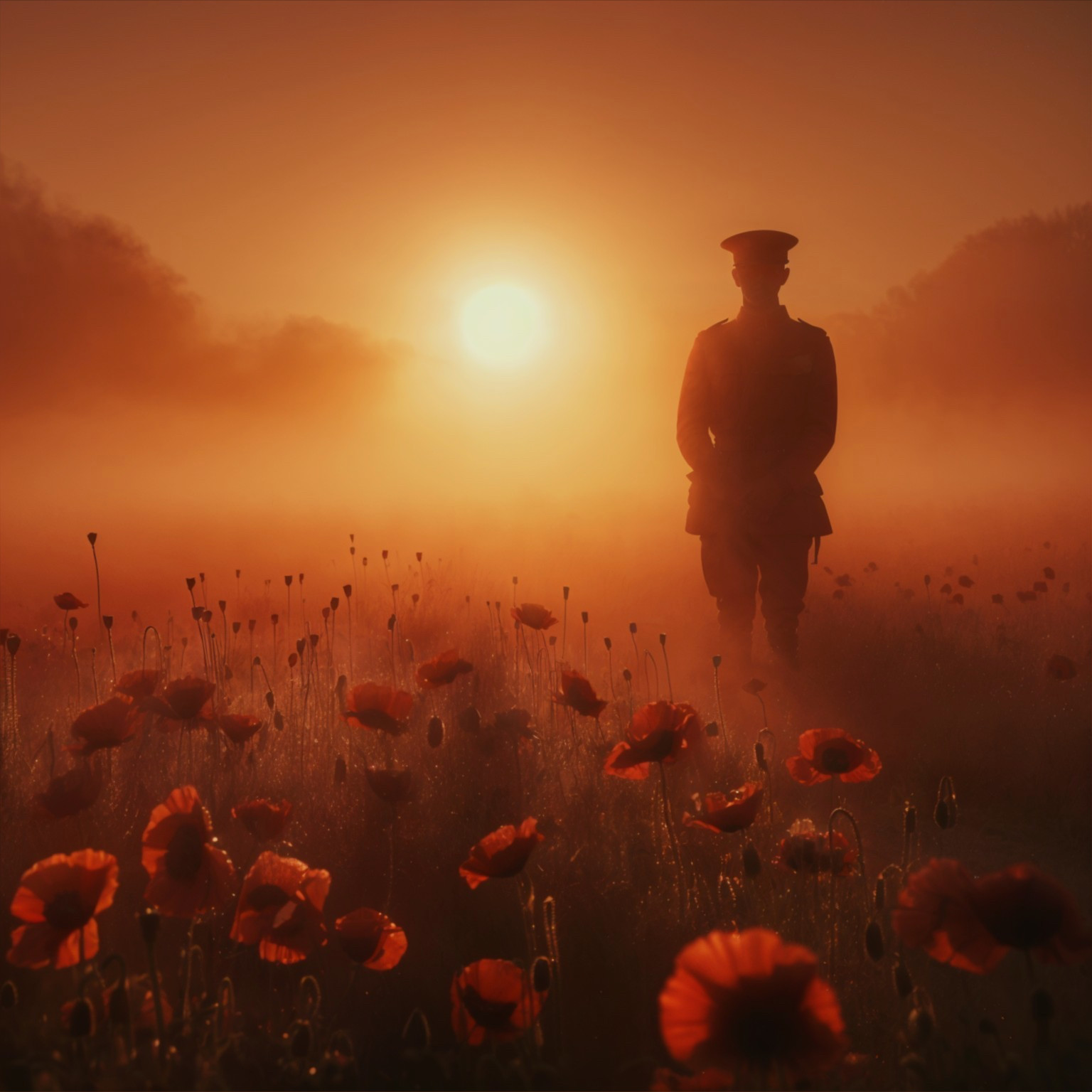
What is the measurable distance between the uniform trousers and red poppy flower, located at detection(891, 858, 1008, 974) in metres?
3.63

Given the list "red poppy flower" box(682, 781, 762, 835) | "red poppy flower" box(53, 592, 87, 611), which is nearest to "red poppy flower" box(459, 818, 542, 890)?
"red poppy flower" box(682, 781, 762, 835)

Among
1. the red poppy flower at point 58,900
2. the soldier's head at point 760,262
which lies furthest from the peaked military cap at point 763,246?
the red poppy flower at point 58,900

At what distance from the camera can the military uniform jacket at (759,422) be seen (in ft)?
16.1

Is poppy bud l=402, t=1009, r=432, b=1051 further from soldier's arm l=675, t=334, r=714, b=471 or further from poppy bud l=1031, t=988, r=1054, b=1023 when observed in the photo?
soldier's arm l=675, t=334, r=714, b=471

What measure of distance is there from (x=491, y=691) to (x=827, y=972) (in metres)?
2.27

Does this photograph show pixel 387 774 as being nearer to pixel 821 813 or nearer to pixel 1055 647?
pixel 821 813

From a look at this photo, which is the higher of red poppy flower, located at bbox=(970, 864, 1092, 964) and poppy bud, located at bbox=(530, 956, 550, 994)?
red poppy flower, located at bbox=(970, 864, 1092, 964)

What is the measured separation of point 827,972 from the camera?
2139 mm

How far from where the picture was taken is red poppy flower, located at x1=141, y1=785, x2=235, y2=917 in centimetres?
175

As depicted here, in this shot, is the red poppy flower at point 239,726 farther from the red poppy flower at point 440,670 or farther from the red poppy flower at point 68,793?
the red poppy flower at point 440,670

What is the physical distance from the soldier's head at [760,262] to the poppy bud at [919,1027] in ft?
12.9

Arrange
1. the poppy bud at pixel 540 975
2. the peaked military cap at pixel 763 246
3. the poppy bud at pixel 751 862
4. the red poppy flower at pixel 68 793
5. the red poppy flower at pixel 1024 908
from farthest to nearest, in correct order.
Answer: the peaked military cap at pixel 763 246
the red poppy flower at pixel 68 793
the poppy bud at pixel 751 862
the poppy bud at pixel 540 975
the red poppy flower at pixel 1024 908

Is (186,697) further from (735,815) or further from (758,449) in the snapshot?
(758,449)

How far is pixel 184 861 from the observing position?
1.79m
